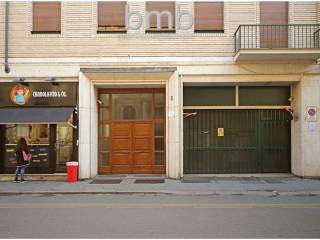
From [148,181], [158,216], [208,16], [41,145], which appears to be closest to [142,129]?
[148,181]

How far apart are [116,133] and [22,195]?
5247 mm

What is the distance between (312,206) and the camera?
416 inches

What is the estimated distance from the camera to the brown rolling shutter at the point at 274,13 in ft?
53.3

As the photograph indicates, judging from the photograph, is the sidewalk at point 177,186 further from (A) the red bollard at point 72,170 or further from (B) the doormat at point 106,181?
(A) the red bollard at point 72,170

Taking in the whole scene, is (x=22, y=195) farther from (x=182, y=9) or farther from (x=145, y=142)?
(x=182, y=9)

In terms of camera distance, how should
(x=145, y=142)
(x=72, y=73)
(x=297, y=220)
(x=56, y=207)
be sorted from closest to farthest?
1. (x=297, y=220)
2. (x=56, y=207)
3. (x=72, y=73)
4. (x=145, y=142)

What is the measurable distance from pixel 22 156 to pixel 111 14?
20.4ft

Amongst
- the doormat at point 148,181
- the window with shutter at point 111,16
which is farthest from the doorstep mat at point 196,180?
the window with shutter at point 111,16

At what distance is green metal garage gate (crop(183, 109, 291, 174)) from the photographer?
1692 cm

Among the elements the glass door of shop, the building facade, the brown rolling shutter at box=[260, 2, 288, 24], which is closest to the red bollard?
the building facade

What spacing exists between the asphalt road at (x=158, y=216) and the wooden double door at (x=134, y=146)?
4.69 metres

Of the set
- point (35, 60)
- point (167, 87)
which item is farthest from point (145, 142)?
point (35, 60)

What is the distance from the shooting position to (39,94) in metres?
16.2

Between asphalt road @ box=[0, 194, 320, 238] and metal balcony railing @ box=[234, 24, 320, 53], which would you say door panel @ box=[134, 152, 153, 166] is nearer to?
asphalt road @ box=[0, 194, 320, 238]
